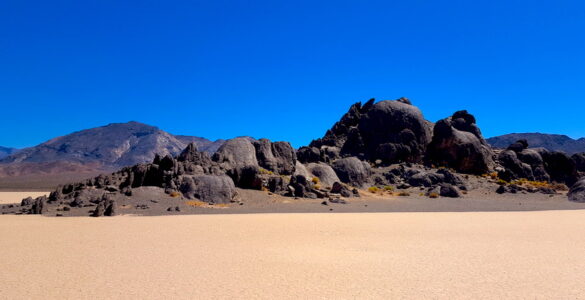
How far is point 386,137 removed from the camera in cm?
4303

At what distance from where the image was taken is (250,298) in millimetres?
5430

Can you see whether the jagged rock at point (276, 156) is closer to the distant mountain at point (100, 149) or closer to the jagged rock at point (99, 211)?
the jagged rock at point (99, 211)

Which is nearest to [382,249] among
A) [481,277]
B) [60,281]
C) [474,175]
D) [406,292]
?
[481,277]

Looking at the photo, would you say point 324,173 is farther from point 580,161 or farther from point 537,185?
point 580,161

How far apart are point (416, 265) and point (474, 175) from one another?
3647 centimetres

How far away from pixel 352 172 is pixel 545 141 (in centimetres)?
17441

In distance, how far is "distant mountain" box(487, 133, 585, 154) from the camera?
16725 cm

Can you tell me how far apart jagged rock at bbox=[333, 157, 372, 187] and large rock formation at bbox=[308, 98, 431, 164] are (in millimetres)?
4329

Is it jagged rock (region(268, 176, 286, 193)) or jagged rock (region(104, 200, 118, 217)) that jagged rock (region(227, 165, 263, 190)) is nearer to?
jagged rock (region(268, 176, 286, 193))

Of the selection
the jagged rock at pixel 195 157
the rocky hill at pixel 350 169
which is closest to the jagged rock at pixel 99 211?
the rocky hill at pixel 350 169

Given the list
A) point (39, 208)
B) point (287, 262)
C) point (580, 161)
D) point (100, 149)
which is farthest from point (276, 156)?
point (100, 149)

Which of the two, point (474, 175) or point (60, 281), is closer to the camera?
point (60, 281)

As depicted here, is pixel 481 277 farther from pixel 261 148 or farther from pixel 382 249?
pixel 261 148

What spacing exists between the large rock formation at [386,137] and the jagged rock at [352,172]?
433cm
